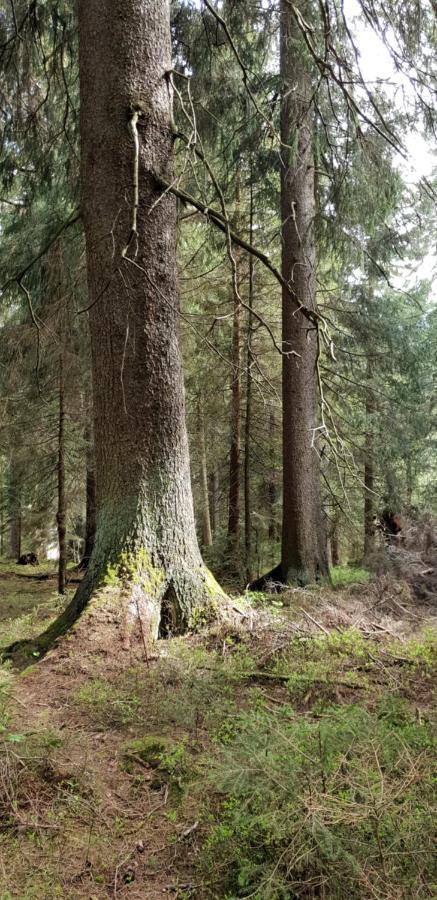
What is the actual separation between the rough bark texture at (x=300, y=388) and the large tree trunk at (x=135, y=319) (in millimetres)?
3536

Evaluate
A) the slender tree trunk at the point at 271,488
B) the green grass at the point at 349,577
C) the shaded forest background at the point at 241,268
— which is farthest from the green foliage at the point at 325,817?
the slender tree trunk at the point at 271,488

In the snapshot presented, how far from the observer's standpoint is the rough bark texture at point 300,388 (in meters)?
7.91

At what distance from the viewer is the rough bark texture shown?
7.91 m

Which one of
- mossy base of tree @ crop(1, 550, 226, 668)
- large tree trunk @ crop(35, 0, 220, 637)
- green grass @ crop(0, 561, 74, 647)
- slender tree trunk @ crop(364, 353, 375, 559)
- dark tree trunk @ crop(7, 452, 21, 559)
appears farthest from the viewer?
dark tree trunk @ crop(7, 452, 21, 559)

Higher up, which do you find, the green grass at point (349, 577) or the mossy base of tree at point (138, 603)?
the mossy base of tree at point (138, 603)

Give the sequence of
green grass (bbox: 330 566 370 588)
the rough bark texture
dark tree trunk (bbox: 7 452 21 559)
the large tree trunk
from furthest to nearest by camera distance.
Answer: dark tree trunk (bbox: 7 452 21 559)
green grass (bbox: 330 566 370 588)
the rough bark texture
the large tree trunk

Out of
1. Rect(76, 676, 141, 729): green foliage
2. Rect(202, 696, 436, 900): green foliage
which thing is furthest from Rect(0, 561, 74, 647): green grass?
Rect(202, 696, 436, 900): green foliage

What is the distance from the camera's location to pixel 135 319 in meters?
4.46

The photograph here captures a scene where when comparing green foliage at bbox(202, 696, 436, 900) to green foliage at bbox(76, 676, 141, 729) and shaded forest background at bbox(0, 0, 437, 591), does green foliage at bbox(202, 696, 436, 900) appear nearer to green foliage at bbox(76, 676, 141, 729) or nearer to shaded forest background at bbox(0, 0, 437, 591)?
green foliage at bbox(76, 676, 141, 729)

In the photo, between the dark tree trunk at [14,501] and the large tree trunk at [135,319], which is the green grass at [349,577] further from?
the dark tree trunk at [14,501]

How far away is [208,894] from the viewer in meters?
1.94

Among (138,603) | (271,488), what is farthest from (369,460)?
(138,603)

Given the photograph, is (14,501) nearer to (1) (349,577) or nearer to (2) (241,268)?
(2) (241,268)

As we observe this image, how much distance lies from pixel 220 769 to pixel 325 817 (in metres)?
0.44
